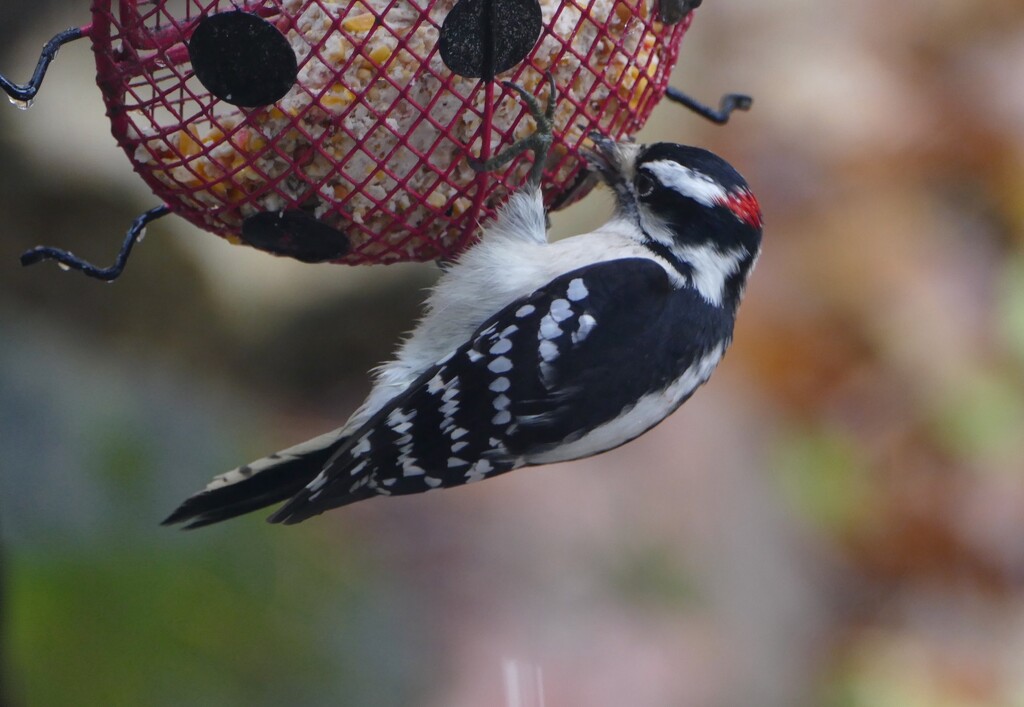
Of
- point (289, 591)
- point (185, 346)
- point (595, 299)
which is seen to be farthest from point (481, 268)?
point (185, 346)

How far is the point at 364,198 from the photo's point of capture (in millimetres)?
1724

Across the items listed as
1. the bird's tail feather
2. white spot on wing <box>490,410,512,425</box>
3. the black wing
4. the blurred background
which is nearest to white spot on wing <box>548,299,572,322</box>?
the black wing

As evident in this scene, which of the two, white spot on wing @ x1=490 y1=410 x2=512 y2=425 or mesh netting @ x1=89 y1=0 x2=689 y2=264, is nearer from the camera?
mesh netting @ x1=89 y1=0 x2=689 y2=264

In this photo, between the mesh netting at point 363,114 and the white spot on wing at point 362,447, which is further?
the white spot on wing at point 362,447

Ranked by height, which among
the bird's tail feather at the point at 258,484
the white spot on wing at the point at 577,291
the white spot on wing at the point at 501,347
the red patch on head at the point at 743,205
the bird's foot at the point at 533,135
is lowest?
the bird's tail feather at the point at 258,484

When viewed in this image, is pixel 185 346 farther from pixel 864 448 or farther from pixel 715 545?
pixel 864 448

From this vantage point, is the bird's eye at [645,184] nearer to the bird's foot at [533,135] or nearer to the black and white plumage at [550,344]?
the black and white plumage at [550,344]

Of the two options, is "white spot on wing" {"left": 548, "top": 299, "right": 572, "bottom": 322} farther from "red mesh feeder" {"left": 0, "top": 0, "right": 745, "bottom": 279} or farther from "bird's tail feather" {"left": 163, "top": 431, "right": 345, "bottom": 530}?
"bird's tail feather" {"left": 163, "top": 431, "right": 345, "bottom": 530}

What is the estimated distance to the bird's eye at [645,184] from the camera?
1.85 meters

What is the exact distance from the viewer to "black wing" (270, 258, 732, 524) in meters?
1.77

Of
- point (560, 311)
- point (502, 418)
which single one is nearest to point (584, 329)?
point (560, 311)

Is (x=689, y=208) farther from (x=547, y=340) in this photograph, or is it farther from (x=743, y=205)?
(x=547, y=340)

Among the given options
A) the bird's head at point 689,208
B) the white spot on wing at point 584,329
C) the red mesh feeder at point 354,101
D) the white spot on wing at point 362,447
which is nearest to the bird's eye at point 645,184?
the bird's head at point 689,208

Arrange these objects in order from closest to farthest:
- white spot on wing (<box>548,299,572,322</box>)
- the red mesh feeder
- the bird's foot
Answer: the red mesh feeder, the bird's foot, white spot on wing (<box>548,299,572,322</box>)
